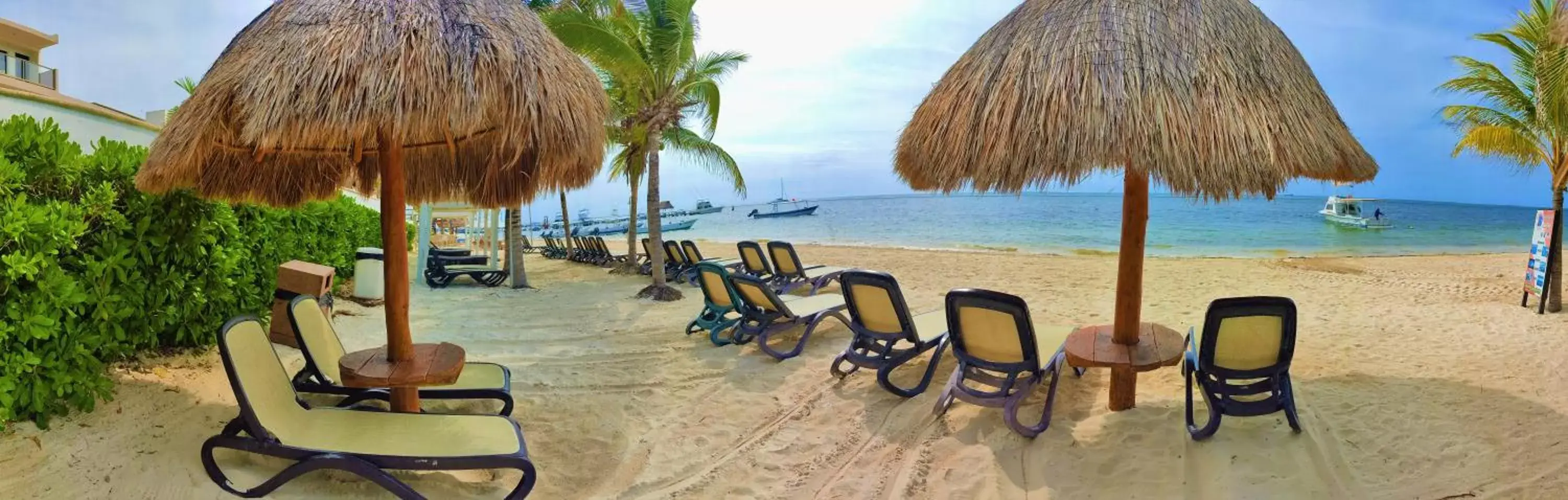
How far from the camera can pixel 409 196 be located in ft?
16.8

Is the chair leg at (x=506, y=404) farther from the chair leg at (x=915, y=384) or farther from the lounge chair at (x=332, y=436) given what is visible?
the chair leg at (x=915, y=384)

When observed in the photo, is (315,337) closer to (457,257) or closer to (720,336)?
(720,336)

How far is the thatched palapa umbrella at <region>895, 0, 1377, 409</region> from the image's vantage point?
3.53 meters

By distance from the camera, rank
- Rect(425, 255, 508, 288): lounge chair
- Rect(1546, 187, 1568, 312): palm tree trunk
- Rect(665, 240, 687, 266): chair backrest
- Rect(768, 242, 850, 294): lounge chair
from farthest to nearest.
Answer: Rect(665, 240, 687, 266): chair backrest, Rect(425, 255, 508, 288): lounge chair, Rect(768, 242, 850, 294): lounge chair, Rect(1546, 187, 1568, 312): palm tree trunk

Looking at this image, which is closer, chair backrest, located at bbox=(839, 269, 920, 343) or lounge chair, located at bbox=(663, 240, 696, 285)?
chair backrest, located at bbox=(839, 269, 920, 343)

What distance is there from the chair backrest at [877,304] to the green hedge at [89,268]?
4032 millimetres

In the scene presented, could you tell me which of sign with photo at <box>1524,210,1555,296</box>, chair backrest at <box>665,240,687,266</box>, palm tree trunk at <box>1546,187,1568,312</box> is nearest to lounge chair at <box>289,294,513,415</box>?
chair backrest at <box>665,240,687,266</box>

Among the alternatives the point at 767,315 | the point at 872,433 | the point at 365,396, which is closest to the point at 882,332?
the point at 872,433

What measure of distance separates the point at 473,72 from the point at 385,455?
1.73 metres

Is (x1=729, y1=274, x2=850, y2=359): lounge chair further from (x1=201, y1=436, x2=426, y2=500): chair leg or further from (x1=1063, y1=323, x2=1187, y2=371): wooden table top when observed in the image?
(x1=201, y1=436, x2=426, y2=500): chair leg

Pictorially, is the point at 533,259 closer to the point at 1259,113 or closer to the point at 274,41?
the point at 274,41

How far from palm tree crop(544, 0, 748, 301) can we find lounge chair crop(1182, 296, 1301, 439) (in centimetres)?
767

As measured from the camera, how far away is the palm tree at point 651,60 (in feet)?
35.3

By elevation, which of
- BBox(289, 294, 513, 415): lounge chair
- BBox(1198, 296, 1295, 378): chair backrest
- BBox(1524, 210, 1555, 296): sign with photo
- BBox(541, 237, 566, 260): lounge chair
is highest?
BBox(1524, 210, 1555, 296): sign with photo
